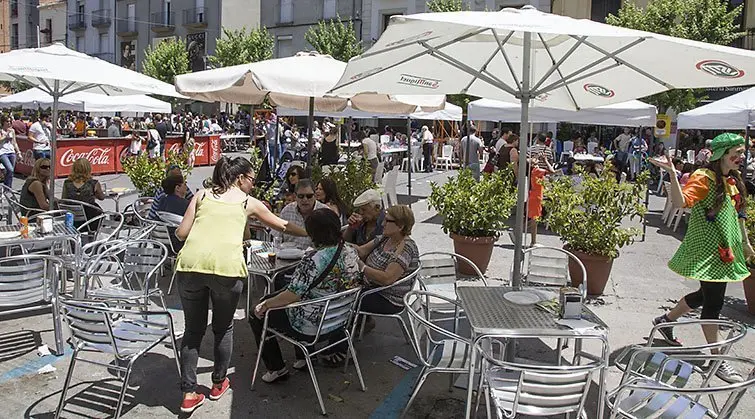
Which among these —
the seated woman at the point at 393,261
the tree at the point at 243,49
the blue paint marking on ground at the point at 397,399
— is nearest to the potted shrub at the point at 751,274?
the seated woman at the point at 393,261

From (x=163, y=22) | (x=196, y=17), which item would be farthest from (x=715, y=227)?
(x=163, y=22)

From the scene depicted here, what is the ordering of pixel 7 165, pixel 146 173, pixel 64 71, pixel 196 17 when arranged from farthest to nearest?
pixel 196 17 → pixel 7 165 → pixel 146 173 → pixel 64 71

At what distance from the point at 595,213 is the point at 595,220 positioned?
0.08m

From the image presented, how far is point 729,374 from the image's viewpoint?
448 centimetres

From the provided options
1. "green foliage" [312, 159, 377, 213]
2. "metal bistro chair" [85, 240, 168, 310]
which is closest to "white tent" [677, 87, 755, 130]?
"green foliage" [312, 159, 377, 213]

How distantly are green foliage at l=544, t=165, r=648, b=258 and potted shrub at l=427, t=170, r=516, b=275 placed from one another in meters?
0.61

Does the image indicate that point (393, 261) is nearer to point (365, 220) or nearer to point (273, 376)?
point (365, 220)

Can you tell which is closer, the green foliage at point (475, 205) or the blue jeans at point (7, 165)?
the green foliage at point (475, 205)

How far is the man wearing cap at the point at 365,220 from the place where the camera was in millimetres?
5262

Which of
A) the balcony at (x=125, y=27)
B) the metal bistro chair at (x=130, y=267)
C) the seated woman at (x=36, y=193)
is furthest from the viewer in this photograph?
the balcony at (x=125, y=27)

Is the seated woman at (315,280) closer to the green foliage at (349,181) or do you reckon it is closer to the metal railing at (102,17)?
the green foliage at (349,181)

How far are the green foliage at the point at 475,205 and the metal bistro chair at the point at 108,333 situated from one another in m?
3.93

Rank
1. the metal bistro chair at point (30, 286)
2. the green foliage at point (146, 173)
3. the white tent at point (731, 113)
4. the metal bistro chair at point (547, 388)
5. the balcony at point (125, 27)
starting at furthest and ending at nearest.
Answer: the balcony at point (125, 27) < the white tent at point (731, 113) < the green foliage at point (146, 173) < the metal bistro chair at point (30, 286) < the metal bistro chair at point (547, 388)

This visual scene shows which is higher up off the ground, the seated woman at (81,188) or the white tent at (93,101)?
the white tent at (93,101)
